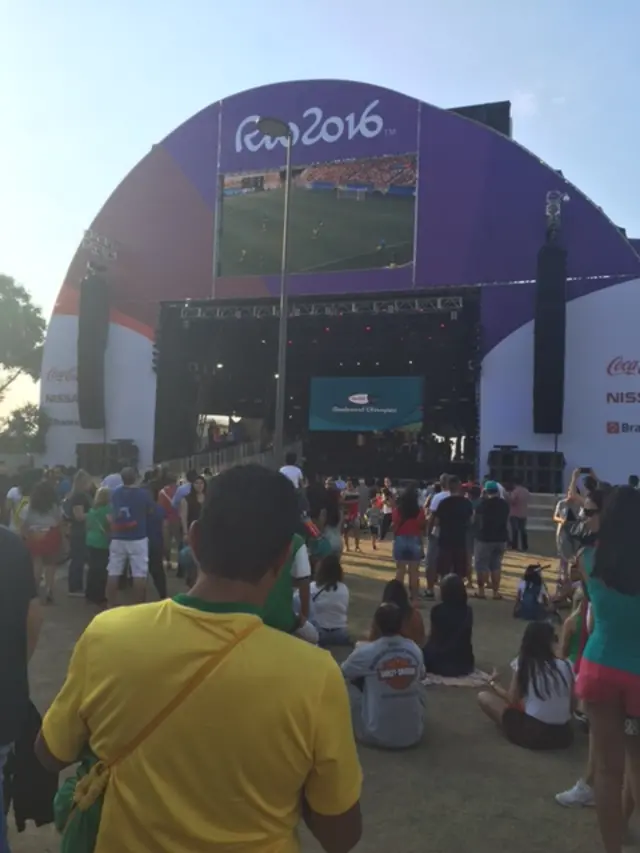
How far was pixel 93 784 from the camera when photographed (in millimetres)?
1369

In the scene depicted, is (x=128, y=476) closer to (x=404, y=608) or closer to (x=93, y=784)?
(x=404, y=608)

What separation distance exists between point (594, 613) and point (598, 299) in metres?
16.7

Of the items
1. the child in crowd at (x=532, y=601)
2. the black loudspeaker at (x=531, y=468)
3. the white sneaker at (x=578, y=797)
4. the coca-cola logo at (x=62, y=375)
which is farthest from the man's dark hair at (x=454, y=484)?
the coca-cola logo at (x=62, y=375)

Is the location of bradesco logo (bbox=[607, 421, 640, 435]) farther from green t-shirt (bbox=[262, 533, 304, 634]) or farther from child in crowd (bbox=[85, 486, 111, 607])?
green t-shirt (bbox=[262, 533, 304, 634])

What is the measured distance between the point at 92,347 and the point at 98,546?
16048 millimetres

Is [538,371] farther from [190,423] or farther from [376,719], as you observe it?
[376,719]

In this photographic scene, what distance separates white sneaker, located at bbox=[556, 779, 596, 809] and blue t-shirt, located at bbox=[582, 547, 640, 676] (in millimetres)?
1384

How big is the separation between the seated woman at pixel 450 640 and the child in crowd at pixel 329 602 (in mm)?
959

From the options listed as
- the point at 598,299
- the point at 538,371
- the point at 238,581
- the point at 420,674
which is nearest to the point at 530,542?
the point at 538,371

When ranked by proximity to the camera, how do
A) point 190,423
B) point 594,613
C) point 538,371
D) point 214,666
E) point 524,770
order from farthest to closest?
point 190,423
point 538,371
point 524,770
point 594,613
point 214,666

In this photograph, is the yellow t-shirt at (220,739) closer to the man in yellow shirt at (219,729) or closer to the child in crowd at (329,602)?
the man in yellow shirt at (219,729)

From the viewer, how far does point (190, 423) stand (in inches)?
930

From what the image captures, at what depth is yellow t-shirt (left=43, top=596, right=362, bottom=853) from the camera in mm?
1294

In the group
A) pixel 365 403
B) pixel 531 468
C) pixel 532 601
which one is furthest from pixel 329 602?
pixel 365 403
